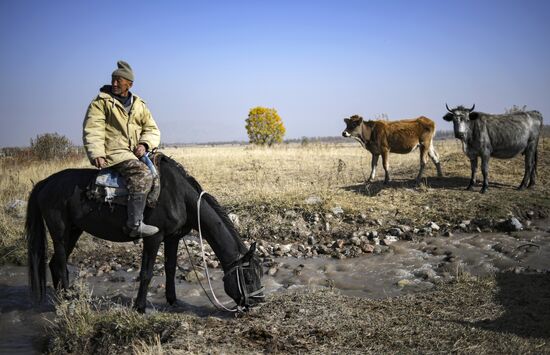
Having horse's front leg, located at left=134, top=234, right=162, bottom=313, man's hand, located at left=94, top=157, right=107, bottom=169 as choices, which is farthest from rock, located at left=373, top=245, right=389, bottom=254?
man's hand, located at left=94, top=157, right=107, bottom=169

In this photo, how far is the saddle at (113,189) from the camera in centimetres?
487

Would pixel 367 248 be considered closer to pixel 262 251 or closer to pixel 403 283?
pixel 403 283

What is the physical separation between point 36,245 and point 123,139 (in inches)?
77.4

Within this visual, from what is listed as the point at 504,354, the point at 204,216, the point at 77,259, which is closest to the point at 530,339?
the point at 504,354

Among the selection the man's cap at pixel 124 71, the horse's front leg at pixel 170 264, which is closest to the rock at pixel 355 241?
the horse's front leg at pixel 170 264

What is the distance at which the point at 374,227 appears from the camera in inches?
344

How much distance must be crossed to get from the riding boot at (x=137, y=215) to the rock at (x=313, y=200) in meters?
5.24

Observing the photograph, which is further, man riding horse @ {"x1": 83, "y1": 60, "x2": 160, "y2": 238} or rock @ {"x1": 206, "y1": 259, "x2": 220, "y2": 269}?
rock @ {"x1": 206, "y1": 259, "x2": 220, "y2": 269}

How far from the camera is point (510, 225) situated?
8.38 m

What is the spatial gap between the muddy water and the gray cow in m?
3.60

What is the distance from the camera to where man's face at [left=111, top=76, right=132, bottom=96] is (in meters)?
4.87

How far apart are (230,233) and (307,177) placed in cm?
907

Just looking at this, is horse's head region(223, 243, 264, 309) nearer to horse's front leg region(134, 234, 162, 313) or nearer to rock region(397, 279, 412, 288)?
horse's front leg region(134, 234, 162, 313)

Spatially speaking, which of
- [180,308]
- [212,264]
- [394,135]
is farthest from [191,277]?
[394,135]
